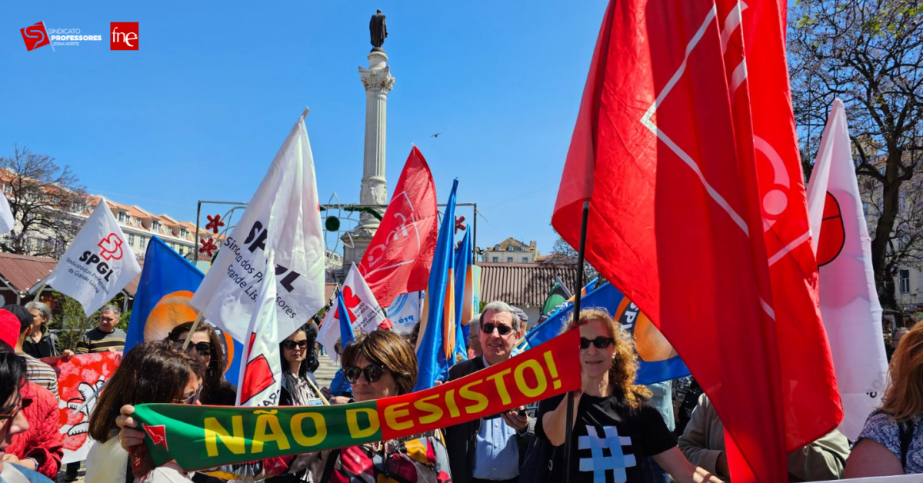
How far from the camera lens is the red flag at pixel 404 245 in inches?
270

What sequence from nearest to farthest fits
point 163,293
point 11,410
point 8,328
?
point 11,410 < point 8,328 < point 163,293

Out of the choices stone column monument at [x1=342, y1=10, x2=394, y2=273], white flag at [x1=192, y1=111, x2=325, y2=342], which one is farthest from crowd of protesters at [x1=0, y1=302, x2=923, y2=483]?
stone column monument at [x1=342, y1=10, x2=394, y2=273]

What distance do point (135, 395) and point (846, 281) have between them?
3122 mm

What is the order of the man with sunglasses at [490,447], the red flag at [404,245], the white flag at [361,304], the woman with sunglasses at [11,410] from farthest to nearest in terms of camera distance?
the red flag at [404,245], the white flag at [361,304], the man with sunglasses at [490,447], the woman with sunglasses at [11,410]

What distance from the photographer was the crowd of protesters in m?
2.01

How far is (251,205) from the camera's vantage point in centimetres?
386

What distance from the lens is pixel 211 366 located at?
3.64 m

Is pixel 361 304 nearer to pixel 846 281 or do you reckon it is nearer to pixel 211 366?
pixel 211 366

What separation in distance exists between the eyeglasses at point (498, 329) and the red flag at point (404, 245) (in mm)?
2908

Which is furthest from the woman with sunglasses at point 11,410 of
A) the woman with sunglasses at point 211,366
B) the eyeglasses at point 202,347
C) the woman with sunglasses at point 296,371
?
the woman with sunglasses at point 296,371

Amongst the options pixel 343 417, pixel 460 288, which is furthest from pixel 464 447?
pixel 460 288

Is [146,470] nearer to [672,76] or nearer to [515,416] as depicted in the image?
[515,416]

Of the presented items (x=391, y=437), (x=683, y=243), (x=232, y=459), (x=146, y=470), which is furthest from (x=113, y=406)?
(x=683, y=243)

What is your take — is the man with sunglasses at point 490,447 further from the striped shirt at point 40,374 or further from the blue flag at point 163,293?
the striped shirt at point 40,374
